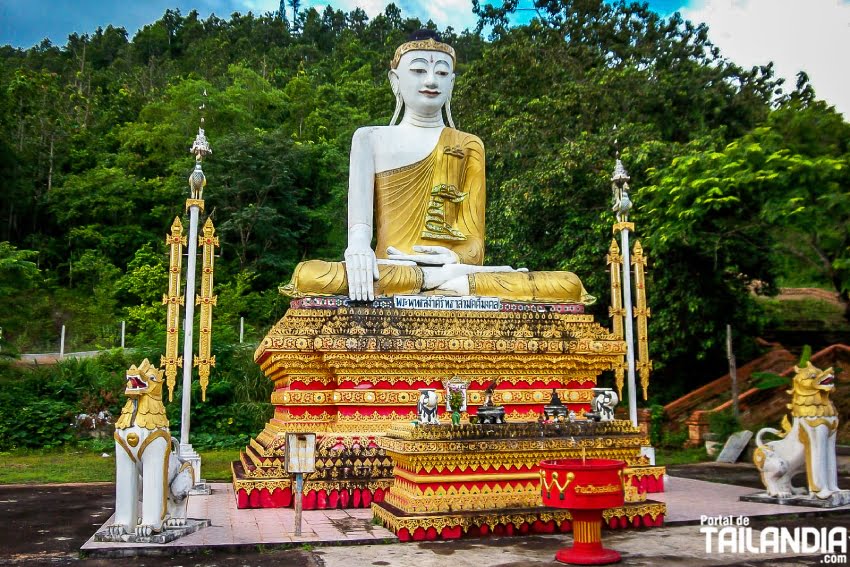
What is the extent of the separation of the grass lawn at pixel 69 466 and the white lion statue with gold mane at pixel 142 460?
516cm

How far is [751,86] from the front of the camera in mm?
22219

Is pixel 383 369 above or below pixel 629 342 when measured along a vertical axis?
below

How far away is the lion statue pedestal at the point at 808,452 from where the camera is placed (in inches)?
319

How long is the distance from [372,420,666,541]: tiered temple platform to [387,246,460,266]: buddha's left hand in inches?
165

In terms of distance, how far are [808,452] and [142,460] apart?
678 centimetres

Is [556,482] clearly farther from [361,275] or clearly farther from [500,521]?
[361,275]

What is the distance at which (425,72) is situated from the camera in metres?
12.0

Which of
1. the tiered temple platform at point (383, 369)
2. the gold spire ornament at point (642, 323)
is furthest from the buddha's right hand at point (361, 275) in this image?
the gold spire ornament at point (642, 323)

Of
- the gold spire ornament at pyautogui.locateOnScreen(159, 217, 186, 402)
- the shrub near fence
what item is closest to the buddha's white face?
the gold spire ornament at pyautogui.locateOnScreen(159, 217, 186, 402)

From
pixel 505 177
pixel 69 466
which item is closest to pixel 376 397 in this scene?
pixel 69 466

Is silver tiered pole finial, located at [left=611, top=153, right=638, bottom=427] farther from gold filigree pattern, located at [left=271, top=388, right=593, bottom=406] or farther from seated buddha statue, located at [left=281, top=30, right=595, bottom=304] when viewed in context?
gold filigree pattern, located at [left=271, top=388, right=593, bottom=406]

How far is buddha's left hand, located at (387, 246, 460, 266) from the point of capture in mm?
11203

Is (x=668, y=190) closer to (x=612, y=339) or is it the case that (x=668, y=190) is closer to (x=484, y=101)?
(x=612, y=339)

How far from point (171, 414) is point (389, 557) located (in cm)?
1284
